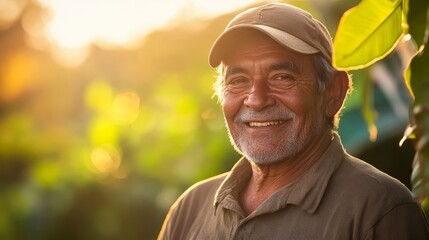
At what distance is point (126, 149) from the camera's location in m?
9.29

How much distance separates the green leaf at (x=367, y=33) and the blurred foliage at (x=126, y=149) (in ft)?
14.1

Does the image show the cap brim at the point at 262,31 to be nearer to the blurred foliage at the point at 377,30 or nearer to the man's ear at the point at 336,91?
the man's ear at the point at 336,91

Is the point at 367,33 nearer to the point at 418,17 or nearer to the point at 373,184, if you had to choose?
the point at 418,17

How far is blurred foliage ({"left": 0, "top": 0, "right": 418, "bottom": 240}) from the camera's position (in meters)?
8.27

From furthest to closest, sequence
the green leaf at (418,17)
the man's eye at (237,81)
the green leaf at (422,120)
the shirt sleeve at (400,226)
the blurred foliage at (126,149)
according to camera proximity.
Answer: the blurred foliage at (126,149) → the man's eye at (237,81) → the shirt sleeve at (400,226) → the green leaf at (418,17) → the green leaf at (422,120)

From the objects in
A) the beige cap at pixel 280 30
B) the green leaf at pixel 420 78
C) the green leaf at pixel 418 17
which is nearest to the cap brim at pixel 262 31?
the beige cap at pixel 280 30

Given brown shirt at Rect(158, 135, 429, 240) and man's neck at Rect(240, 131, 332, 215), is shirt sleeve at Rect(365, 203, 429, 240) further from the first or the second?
man's neck at Rect(240, 131, 332, 215)

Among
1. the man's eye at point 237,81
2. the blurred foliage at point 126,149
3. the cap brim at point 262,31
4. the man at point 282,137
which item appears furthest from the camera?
the blurred foliage at point 126,149

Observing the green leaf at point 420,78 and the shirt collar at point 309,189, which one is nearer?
the green leaf at point 420,78

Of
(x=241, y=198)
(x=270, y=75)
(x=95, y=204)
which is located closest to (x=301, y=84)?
(x=270, y=75)

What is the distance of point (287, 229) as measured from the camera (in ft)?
7.64

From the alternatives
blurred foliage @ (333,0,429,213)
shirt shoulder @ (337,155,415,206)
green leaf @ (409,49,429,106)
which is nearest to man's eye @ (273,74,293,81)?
shirt shoulder @ (337,155,415,206)

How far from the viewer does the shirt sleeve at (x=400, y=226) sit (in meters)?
2.13

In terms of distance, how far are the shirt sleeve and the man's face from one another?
415mm
